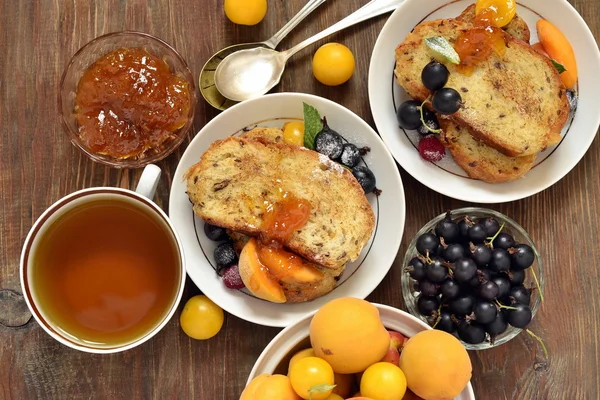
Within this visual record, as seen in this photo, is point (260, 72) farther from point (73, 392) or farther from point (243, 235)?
point (73, 392)

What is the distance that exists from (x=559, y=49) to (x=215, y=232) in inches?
43.7

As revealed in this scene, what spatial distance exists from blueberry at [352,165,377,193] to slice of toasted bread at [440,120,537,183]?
9.4 inches

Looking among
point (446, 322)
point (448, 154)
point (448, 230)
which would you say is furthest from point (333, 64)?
point (446, 322)

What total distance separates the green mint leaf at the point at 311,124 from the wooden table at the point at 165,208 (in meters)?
0.17

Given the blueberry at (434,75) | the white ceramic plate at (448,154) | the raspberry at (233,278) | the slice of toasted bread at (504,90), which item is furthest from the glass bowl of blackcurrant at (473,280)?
the raspberry at (233,278)

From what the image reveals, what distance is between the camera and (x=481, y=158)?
188cm

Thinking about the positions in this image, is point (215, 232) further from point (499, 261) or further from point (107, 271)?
point (499, 261)

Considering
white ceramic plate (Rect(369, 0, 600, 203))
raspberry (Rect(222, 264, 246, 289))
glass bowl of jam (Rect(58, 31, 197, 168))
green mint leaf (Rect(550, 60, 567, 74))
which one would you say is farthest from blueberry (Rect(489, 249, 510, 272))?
glass bowl of jam (Rect(58, 31, 197, 168))

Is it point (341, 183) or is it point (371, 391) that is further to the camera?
point (341, 183)

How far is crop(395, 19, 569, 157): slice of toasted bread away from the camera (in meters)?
1.81

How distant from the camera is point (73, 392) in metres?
1.90

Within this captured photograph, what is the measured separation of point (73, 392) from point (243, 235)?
27.1 inches

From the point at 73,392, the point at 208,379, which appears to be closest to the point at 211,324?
the point at 208,379

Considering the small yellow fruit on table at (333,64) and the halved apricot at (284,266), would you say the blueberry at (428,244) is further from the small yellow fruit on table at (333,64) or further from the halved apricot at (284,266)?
the small yellow fruit on table at (333,64)
